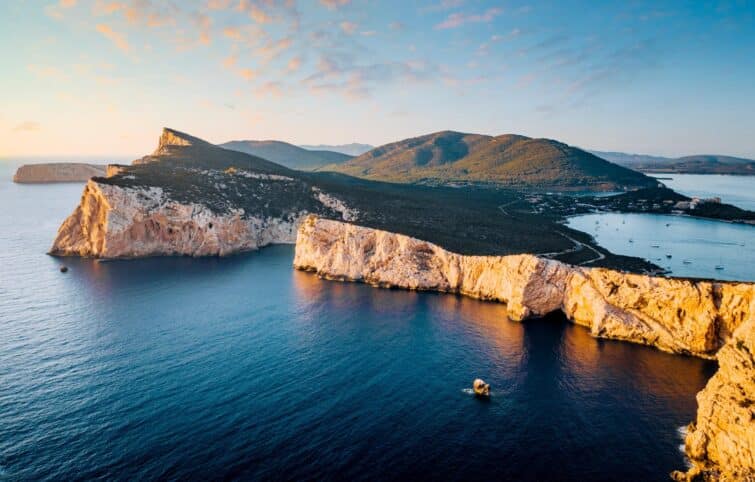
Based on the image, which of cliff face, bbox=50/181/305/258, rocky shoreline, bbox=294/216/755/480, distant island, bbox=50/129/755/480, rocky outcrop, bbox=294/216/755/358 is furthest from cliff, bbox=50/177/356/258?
rocky outcrop, bbox=294/216/755/358

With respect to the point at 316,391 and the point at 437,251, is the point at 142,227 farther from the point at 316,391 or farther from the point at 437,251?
the point at 316,391

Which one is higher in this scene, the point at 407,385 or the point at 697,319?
the point at 697,319

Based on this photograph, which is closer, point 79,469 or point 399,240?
point 79,469

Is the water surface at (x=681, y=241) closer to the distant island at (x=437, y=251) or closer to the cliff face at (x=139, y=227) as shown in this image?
the distant island at (x=437, y=251)

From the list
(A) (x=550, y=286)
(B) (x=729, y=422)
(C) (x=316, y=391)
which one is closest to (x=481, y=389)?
(C) (x=316, y=391)

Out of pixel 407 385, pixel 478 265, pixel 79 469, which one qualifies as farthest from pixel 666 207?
pixel 79 469

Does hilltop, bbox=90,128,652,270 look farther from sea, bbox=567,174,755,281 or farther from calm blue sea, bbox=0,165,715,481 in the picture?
calm blue sea, bbox=0,165,715,481

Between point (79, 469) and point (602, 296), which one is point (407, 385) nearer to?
point (79, 469)
